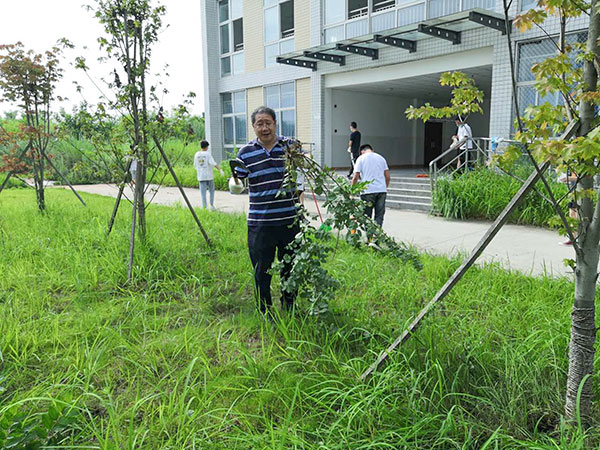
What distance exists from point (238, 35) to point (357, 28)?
22.8 feet

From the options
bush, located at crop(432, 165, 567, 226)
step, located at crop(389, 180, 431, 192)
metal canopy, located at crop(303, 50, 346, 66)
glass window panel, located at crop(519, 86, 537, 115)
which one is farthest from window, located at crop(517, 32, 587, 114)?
metal canopy, located at crop(303, 50, 346, 66)

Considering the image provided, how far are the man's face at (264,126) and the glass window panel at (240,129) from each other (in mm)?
16261

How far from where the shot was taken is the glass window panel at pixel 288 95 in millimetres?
17438

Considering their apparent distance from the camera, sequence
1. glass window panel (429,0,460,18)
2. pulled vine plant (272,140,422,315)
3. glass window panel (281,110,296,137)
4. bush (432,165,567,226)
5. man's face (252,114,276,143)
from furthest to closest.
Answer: glass window panel (281,110,296,137), glass window panel (429,0,460,18), bush (432,165,567,226), man's face (252,114,276,143), pulled vine plant (272,140,422,315)

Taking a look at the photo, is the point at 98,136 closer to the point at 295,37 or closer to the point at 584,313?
the point at 584,313

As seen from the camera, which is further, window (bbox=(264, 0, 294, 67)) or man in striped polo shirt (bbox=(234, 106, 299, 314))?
window (bbox=(264, 0, 294, 67))

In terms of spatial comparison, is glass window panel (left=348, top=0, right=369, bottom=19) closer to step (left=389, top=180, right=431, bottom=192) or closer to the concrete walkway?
step (left=389, top=180, right=431, bottom=192)

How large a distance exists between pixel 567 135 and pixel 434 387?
4.63 feet

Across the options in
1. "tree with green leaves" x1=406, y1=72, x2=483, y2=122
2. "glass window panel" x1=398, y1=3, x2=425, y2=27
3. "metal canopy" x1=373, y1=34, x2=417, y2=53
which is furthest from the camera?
"glass window panel" x1=398, y1=3, x2=425, y2=27

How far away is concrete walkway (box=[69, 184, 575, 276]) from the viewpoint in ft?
18.6

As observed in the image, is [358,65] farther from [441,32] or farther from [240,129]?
[240,129]

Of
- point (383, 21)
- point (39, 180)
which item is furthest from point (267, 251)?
point (383, 21)

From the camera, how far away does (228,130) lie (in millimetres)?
20578

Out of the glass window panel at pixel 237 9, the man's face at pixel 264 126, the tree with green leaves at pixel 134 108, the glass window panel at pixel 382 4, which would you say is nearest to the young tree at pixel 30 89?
the tree with green leaves at pixel 134 108
